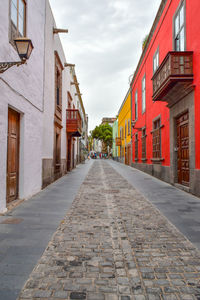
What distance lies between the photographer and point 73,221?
4.17 metres

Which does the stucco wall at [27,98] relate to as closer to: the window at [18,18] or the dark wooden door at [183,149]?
the window at [18,18]

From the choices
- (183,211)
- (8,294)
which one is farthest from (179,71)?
(8,294)

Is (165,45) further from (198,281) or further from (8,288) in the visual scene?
(8,288)

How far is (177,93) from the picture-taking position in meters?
8.02

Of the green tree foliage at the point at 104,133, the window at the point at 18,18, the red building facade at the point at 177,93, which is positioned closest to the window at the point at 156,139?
the red building facade at the point at 177,93

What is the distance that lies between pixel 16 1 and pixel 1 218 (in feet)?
17.7

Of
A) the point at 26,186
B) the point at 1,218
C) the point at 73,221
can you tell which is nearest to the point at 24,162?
the point at 26,186

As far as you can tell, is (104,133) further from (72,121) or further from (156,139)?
(156,139)

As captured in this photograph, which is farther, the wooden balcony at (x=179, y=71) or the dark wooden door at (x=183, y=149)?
the dark wooden door at (x=183, y=149)

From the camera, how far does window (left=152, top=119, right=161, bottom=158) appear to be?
11.4 metres

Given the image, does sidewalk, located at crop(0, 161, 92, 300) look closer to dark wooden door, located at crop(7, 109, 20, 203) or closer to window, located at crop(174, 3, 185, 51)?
dark wooden door, located at crop(7, 109, 20, 203)

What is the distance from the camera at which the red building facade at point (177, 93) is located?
22.8 ft

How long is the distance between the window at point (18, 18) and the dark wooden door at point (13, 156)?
2000 millimetres

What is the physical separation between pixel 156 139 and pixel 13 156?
846cm
